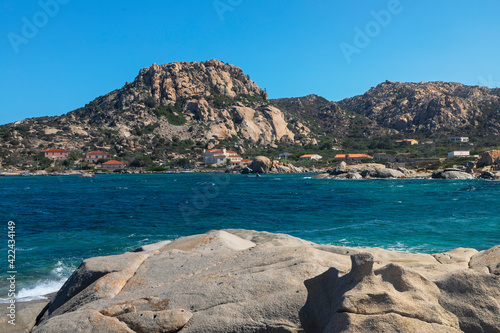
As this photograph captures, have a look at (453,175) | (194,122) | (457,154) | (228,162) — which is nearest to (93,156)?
(194,122)

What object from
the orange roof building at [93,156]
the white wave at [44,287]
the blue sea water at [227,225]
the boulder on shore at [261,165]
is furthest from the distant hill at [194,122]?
the white wave at [44,287]

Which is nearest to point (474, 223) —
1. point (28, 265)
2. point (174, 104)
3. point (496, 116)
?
point (28, 265)

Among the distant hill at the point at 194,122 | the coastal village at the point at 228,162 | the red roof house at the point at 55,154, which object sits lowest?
the coastal village at the point at 228,162

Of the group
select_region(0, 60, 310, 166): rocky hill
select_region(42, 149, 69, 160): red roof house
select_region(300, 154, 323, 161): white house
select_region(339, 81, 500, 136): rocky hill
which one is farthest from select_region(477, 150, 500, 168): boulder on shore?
select_region(42, 149, 69, 160): red roof house

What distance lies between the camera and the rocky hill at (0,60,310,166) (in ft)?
463

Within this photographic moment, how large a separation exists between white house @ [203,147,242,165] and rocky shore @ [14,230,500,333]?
124 meters

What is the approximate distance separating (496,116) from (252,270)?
195355 millimetres

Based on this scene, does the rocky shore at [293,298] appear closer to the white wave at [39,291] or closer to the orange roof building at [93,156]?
the white wave at [39,291]

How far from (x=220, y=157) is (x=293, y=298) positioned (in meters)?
128

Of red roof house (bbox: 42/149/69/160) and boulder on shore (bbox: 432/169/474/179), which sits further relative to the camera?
red roof house (bbox: 42/149/69/160)

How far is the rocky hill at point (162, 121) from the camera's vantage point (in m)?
141

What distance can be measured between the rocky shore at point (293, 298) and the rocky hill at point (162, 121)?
136976 millimetres

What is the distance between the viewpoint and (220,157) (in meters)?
133

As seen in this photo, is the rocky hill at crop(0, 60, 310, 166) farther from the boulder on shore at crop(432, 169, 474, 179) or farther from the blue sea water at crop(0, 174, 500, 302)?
the blue sea water at crop(0, 174, 500, 302)
